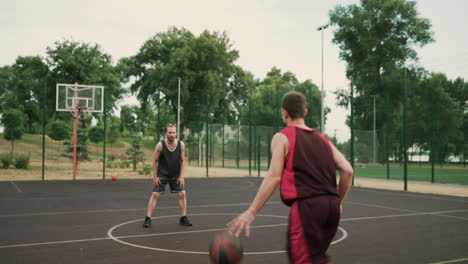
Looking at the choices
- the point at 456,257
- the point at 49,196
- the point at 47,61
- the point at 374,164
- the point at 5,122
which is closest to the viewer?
the point at 456,257

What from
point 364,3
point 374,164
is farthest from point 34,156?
point 364,3

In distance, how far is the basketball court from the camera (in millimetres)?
5219

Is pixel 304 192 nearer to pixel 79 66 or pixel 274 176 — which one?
pixel 274 176

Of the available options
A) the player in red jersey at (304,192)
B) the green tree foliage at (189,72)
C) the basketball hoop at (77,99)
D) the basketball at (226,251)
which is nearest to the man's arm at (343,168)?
the player in red jersey at (304,192)

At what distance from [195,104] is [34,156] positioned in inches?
591

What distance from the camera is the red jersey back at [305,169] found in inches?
109

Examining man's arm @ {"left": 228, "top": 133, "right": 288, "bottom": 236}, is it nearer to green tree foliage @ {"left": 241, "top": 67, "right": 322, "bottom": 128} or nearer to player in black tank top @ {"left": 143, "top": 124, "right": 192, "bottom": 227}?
player in black tank top @ {"left": 143, "top": 124, "right": 192, "bottom": 227}

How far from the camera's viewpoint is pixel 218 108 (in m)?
39.8

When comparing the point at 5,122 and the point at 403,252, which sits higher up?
the point at 5,122

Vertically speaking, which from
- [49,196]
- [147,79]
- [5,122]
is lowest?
[49,196]

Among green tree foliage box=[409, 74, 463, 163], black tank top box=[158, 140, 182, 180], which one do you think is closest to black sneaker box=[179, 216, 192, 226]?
black tank top box=[158, 140, 182, 180]

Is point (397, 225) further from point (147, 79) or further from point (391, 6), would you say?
point (391, 6)

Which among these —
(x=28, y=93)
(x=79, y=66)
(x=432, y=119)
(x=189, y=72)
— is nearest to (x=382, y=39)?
(x=432, y=119)

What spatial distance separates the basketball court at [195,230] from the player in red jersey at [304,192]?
2296 mm
